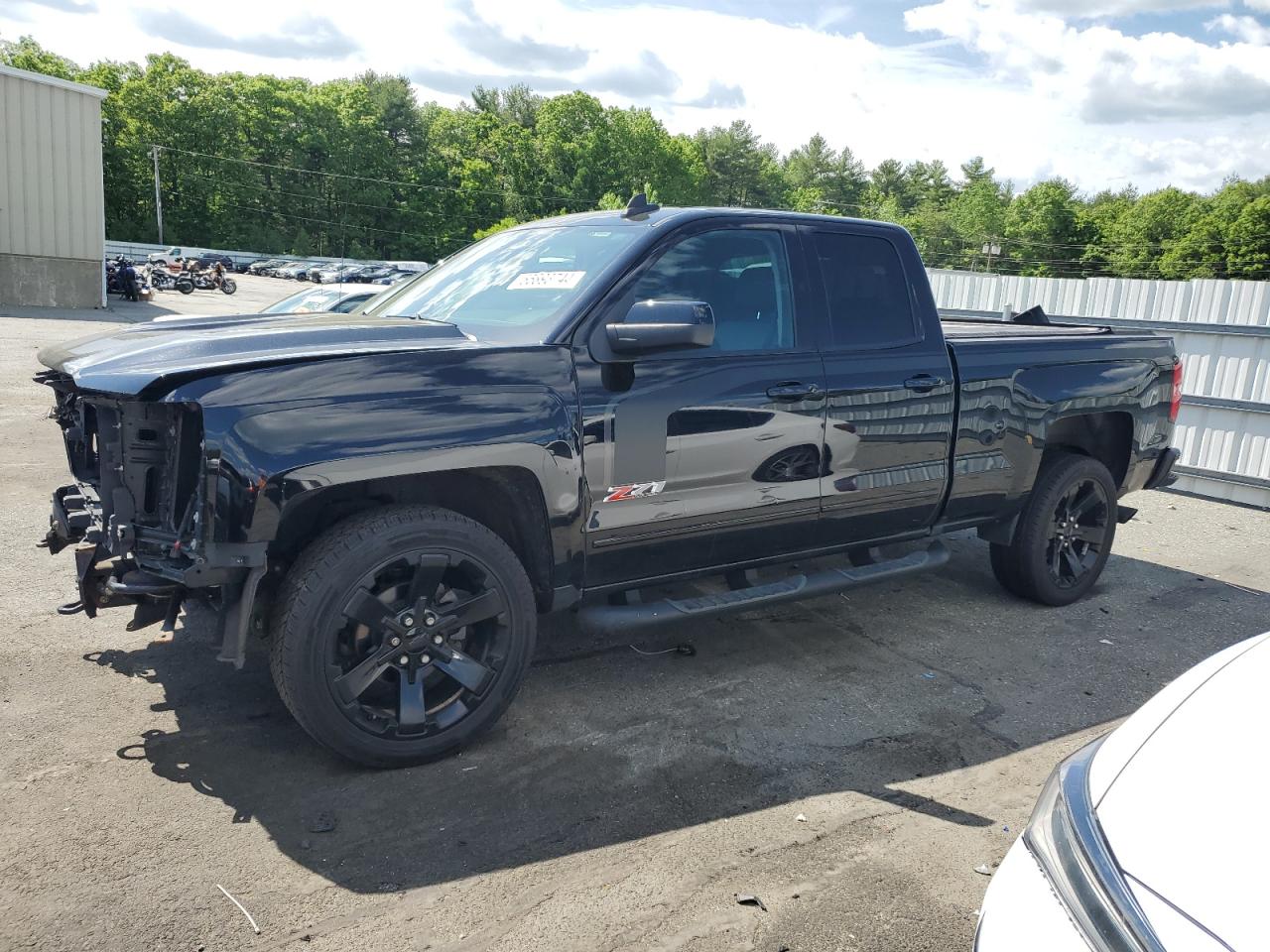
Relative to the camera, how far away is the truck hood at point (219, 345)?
3.17 m

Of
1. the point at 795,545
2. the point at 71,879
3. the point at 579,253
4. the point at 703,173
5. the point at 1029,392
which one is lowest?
the point at 71,879

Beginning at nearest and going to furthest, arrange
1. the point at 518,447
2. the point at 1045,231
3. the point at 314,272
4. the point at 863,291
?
the point at 518,447 < the point at 863,291 < the point at 314,272 < the point at 1045,231

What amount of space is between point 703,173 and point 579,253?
10176 centimetres

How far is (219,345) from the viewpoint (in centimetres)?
338

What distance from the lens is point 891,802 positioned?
350 centimetres

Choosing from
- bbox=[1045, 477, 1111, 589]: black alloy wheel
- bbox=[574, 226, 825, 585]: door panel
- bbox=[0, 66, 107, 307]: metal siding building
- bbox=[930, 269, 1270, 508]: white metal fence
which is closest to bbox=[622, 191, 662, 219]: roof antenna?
bbox=[574, 226, 825, 585]: door panel

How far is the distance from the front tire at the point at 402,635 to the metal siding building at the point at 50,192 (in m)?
24.4

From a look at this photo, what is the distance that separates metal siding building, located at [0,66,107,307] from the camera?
23109 mm

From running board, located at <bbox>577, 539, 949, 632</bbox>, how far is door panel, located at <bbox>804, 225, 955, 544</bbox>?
17 cm

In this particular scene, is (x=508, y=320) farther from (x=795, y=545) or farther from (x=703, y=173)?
(x=703, y=173)

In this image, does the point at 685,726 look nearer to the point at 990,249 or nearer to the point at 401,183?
the point at 401,183

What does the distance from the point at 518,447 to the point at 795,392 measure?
1.34 meters

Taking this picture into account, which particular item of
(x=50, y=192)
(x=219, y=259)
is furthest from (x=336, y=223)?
(x=50, y=192)

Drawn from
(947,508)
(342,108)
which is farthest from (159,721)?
(342,108)
